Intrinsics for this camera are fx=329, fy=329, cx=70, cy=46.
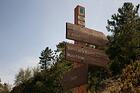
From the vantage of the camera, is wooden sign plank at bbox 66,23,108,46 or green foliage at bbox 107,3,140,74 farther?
green foliage at bbox 107,3,140,74

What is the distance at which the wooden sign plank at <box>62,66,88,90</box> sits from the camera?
42.5ft

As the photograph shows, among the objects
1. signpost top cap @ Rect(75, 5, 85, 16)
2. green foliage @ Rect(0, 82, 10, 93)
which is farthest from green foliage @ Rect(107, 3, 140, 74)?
green foliage @ Rect(0, 82, 10, 93)

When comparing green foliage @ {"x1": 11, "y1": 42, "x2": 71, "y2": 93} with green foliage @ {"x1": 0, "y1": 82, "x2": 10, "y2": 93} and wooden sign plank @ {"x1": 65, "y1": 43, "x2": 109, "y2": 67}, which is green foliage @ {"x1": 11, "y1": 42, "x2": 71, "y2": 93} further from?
wooden sign plank @ {"x1": 65, "y1": 43, "x2": 109, "y2": 67}

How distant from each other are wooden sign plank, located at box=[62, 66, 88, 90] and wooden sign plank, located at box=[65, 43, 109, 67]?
41 centimetres

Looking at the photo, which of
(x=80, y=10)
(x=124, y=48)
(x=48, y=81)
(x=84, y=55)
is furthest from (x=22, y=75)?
(x=84, y=55)

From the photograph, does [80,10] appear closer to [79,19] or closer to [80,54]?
[79,19]

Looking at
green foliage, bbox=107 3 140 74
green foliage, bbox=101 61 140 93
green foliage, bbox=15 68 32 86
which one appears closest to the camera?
green foliage, bbox=101 61 140 93

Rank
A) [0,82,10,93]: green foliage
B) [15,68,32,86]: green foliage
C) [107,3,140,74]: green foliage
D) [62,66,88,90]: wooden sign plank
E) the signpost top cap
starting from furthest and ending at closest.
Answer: [15,68,32,86]: green foliage
[0,82,10,93]: green foliage
[107,3,140,74]: green foliage
the signpost top cap
[62,66,88,90]: wooden sign plank

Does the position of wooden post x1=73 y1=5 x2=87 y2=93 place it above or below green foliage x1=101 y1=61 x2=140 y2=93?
above

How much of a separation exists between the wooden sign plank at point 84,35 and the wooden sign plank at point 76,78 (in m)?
1.35

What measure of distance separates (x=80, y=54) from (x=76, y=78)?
0.99 m

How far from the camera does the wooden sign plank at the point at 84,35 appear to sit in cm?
1359

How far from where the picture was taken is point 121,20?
118 feet

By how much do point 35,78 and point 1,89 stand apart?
1423 centimetres
